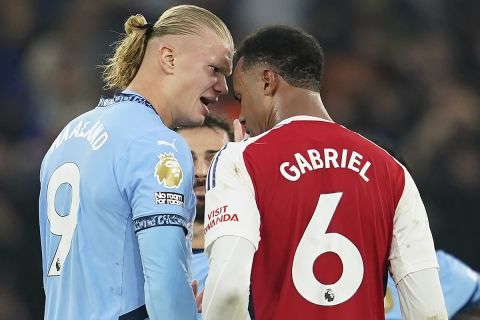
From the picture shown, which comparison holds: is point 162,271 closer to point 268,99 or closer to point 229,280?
point 229,280

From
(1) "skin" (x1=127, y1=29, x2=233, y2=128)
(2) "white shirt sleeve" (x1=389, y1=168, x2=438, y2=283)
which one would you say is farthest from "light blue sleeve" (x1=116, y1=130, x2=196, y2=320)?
(2) "white shirt sleeve" (x1=389, y1=168, x2=438, y2=283)

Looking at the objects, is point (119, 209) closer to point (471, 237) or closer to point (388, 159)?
point (388, 159)

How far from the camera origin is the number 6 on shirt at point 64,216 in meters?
3.32

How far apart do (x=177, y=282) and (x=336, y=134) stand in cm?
71

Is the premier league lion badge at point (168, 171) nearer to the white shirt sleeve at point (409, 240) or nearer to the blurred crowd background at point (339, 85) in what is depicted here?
the white shirt sleeve at point (409, 240)

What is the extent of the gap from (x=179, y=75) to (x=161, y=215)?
2.08 ft

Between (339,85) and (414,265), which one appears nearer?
(414,265)

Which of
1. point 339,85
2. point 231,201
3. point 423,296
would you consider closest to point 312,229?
point 231,201

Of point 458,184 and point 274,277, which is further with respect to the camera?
point 458,184

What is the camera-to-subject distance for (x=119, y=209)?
3229mm

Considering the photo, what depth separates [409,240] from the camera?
3295 mm

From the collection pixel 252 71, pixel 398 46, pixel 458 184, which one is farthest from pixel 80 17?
pixel 252 71

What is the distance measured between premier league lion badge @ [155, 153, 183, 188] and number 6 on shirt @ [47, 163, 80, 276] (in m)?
0.29

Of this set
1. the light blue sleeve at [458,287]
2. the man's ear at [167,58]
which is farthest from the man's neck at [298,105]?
the light blue sleeve at [458,287]
